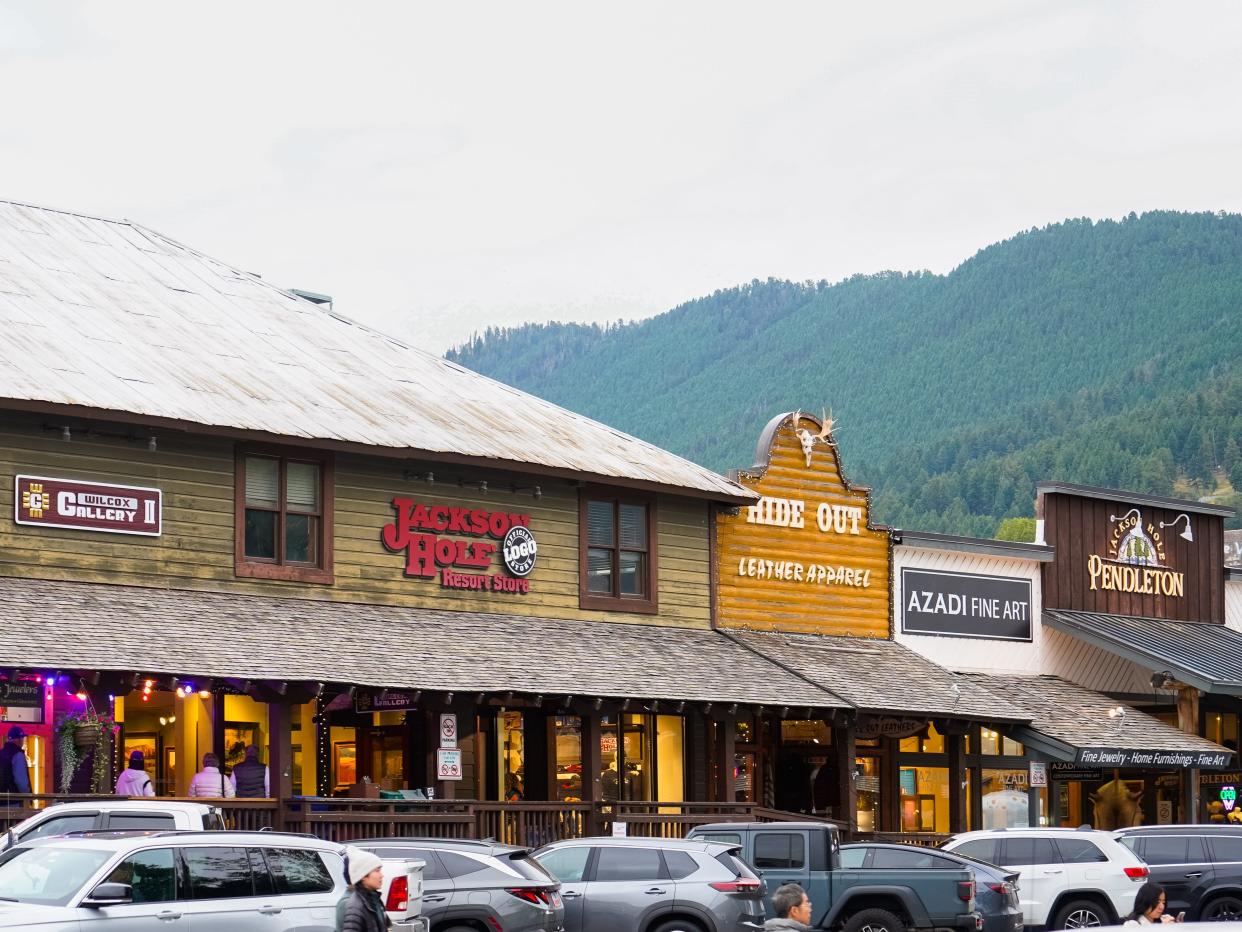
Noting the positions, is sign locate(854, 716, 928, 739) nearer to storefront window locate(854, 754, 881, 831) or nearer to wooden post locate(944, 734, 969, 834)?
wooden post locate(944, 734, 969, 834)

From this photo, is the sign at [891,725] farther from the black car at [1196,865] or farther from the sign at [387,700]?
the sign at [387,700]

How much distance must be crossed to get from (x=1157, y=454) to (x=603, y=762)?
415ft

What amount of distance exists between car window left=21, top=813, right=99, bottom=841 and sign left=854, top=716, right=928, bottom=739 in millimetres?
16193

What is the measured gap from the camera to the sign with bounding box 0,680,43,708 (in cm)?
2598

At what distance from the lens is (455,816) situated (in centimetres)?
2850

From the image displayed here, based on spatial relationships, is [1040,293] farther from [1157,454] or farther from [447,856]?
[447,856]

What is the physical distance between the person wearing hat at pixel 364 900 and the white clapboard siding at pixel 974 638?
23419mm

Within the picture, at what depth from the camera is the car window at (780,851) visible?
2556cm

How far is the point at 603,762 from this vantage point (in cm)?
3369

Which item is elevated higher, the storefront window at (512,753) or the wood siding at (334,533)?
the wood siding at (334,533)

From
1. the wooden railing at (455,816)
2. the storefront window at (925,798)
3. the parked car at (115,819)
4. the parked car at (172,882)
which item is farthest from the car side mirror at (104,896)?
the storefront window at (925,798)

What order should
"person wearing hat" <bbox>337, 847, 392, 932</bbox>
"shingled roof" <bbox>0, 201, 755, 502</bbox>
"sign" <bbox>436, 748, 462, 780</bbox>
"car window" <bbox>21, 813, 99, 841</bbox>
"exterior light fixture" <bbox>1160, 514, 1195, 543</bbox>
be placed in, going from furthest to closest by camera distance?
"exterior light fixture" <bbox>1160, 514, 1195, 543</bbox>
"sign" <bbox>436, 748, 462, 780</bbox>
"shingled roof" <bbox>0, 201, 755, 502</bbox>
"car window" <bbox>21, 813, 99, 841</bbox>
"person wearing hat" <bbox>337, 847, 392, 932</bbox>

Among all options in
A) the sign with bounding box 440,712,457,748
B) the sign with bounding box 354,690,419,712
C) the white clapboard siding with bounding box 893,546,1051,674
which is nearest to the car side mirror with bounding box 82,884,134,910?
the sign with bounding box 354,690,419,712

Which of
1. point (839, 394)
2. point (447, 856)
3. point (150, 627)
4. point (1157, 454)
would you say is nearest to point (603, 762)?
point (150, 627)
